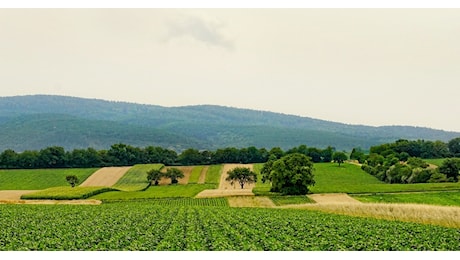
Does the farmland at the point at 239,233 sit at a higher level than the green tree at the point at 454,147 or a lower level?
lower

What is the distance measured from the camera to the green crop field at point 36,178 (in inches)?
4947

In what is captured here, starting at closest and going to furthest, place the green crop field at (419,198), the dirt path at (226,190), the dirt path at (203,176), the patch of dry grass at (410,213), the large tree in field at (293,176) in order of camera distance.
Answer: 1. the patch of dry grass at (410,213)
2. the green crop field at (419,198)
3. the large tree in field at (293,176)
4. the dirt path at (226,190)
5. the dirt path at (203,176)

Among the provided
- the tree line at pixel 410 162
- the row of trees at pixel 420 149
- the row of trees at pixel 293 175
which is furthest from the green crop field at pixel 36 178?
the row of trees at pixel 420 149

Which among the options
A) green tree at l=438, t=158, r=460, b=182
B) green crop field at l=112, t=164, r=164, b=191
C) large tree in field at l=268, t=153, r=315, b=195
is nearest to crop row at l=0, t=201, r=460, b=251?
large tree in field at l=268, t=153, r=315, b=195

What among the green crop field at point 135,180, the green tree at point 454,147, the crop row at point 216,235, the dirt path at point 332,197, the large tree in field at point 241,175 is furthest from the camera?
the green tree at point 454,147

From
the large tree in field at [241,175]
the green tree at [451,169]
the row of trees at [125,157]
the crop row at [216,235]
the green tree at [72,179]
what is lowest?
the crop row at [216,235]

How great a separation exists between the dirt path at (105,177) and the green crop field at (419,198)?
6947cm

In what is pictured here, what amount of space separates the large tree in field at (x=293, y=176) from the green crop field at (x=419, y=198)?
931 centimetres

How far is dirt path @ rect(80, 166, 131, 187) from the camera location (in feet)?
421

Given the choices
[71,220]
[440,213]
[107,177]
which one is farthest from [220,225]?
[107,177]

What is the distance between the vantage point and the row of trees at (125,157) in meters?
152

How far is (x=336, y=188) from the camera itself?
98.9 m

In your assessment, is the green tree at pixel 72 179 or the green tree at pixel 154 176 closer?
the green tree at pixel 72 179

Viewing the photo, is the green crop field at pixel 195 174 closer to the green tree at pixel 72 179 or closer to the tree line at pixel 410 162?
the green tree at pixel 72 179
